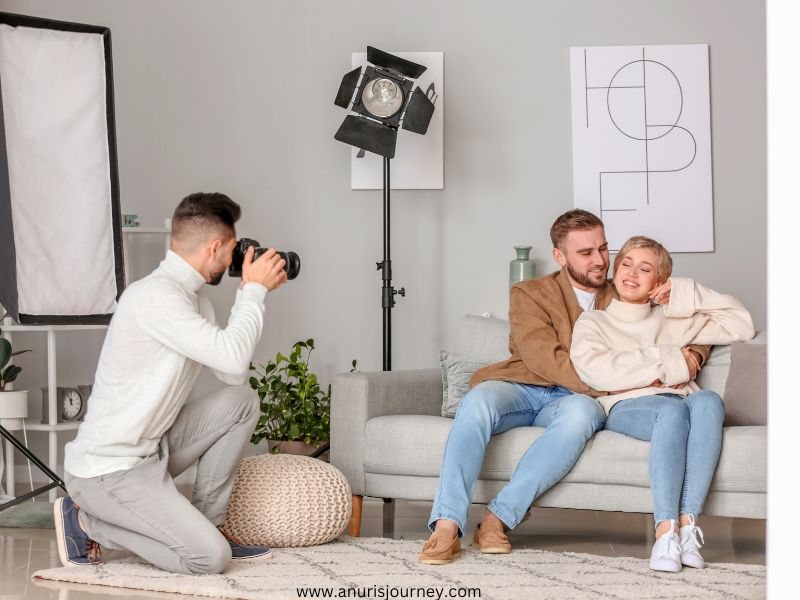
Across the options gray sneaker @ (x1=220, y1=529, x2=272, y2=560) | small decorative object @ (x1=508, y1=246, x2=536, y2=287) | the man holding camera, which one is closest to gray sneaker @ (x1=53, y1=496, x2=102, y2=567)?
the man holding camera

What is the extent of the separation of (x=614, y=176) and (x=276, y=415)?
1697 millimetres

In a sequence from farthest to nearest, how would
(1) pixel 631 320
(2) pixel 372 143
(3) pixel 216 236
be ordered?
(2) pixel 372 143, (1) pixel 631 320, (3) pixel 216 236

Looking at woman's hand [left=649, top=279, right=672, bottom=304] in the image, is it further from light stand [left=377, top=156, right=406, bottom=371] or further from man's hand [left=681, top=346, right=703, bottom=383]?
light stand [left=377, top=156, right=406, bottom=371]

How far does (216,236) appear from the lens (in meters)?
2.78

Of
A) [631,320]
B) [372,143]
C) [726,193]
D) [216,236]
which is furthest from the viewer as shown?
[726,193]

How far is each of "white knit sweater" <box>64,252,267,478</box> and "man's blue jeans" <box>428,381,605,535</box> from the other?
0.65m

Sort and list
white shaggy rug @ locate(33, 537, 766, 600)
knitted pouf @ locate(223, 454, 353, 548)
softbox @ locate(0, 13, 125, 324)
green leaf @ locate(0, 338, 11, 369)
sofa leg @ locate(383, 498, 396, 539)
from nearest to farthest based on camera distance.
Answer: white shaggy rug @ locate(33, 537, 766, 600) → knitted pouf @ locate(223, 454, 353, 548) → softbox @ locate(0, 13, 125, 324) → sofa leg @ locate(383, 498, 396, 539) → green leaf @ locate(0, 338, 11, 369)

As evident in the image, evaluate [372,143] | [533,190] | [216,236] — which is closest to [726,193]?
[533,190]

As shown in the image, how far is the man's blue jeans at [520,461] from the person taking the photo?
9.23ft

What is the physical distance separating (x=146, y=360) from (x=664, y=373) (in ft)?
4.98

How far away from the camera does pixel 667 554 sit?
2643 mm

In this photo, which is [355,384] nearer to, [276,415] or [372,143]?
[276,415]

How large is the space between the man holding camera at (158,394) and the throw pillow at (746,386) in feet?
4.64

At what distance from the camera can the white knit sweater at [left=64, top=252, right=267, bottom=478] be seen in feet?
8.63
